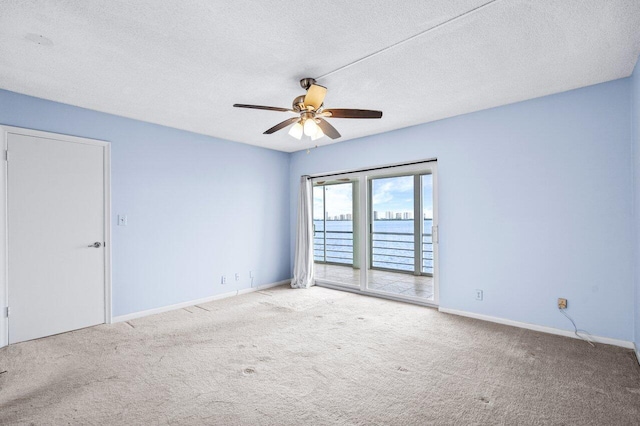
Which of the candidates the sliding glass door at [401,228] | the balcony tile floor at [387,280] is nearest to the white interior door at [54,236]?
the balcony tile floor at [387,280]

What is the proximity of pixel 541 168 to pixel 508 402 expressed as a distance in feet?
8.02

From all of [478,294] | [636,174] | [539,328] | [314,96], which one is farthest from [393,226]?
[314,96]

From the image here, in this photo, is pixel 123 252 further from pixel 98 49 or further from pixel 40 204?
pixel 98 49

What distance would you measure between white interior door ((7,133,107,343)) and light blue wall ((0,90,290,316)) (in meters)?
0.19

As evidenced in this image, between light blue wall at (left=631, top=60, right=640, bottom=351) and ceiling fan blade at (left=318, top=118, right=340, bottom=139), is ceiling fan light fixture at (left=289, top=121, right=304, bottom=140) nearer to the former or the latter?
ceiling fan blade at (left=318, top=118, right=340, bottom=139)

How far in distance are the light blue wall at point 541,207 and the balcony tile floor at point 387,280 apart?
0.98 meters

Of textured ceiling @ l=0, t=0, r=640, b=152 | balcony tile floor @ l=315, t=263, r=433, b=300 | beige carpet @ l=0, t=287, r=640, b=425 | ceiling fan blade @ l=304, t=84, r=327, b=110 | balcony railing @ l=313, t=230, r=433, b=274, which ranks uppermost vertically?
textured ceiling @ l=0, t=0, r=640, b=152

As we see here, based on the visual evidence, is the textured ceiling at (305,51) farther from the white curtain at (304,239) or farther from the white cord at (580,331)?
the white curtain at (304,239)

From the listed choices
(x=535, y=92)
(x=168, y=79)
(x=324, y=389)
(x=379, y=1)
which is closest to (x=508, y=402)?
(x=324, y=389)

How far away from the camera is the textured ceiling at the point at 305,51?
1.98 metres

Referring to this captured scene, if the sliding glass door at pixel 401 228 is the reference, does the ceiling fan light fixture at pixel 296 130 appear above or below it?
above

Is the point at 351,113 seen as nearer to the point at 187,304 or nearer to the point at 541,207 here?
the point at 541,207

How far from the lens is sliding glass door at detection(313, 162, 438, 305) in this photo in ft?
17.3

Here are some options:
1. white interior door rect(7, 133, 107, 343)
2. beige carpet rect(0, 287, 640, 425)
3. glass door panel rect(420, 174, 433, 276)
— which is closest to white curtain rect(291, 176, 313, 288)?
beige carpet rect(0, 287, 640, 425)
